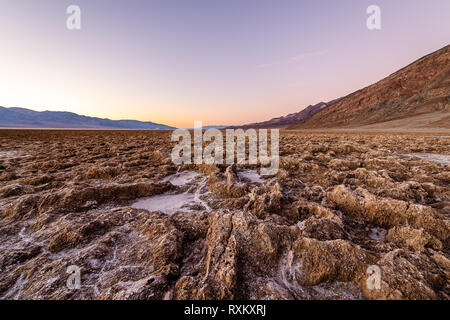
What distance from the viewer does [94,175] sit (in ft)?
16.4

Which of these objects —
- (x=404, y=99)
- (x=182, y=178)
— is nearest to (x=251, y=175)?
(x=182, y=178)

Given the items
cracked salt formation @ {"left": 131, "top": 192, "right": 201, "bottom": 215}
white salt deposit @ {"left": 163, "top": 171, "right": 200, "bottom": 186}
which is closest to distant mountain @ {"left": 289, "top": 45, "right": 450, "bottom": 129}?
white salt deposit @ {"left": 163, "top": 171, "right": 200, "bottom": 186}

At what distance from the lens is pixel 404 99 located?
59.0 metres

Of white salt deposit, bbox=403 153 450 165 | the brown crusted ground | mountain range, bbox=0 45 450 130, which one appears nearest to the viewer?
the brown crusted ground

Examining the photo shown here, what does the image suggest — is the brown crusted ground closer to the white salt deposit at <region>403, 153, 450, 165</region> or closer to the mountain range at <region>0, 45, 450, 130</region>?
the white salt deposit at <region>403, 153, 450, 165</region>

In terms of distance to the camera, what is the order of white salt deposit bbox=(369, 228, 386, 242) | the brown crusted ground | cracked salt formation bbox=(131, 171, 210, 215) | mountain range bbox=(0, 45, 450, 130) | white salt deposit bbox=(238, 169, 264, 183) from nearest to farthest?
1. the brown crusted ground
2. white salt deposit bbox=(369, 228, 386, 242)
3. cracked salt formation bbox=(131, 171, 210, 215)
4. white salt deposit bbox=(238, 169, 264, 183)
5. mountain range bbox=(0, 45, 450, 130)

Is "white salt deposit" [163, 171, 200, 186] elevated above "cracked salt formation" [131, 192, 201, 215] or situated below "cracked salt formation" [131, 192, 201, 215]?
above

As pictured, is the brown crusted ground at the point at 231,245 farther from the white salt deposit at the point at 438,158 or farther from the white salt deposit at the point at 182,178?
the white salt deposit at the point at 438,158

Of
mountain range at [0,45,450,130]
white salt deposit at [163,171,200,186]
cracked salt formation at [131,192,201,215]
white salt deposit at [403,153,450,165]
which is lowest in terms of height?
cracked salt formation at [131,192,201,215]

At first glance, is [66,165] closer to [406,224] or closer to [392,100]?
[406,224]

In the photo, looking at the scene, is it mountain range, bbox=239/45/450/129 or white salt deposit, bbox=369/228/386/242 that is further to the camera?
mountain range, bbox=239/45/450/129

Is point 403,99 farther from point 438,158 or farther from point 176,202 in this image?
point 176,202

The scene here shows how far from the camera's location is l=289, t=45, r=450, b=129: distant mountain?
4869 cm
